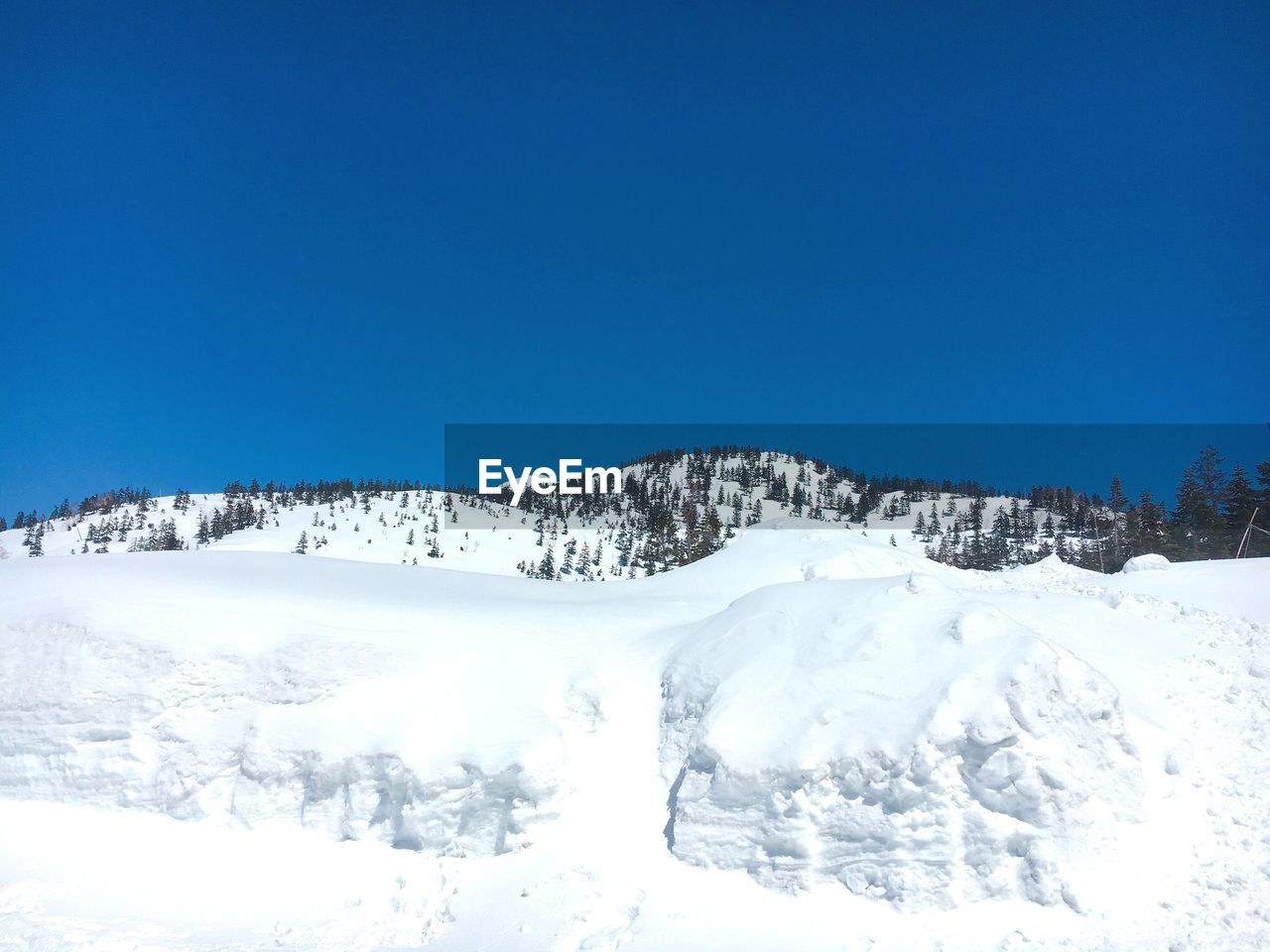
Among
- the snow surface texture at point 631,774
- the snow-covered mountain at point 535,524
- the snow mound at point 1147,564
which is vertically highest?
the snow-covered mountain at point 535,524

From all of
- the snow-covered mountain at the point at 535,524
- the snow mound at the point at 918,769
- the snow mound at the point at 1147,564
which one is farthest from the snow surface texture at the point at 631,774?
the snow-covered mountain at the point at 535,524

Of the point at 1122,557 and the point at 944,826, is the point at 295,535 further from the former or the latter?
the point at 944,826

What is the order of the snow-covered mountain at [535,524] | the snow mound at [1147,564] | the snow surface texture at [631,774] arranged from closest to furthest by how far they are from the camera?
the snow surface texture at [631,774]
the snow mound at [1147,564]
the snow-covered mountain at [535,524]

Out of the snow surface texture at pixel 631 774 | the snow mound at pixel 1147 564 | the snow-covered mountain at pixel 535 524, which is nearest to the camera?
the snow surface texture at pixel 631 774

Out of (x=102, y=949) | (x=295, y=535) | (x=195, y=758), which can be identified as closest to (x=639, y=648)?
(x=195, y=758)

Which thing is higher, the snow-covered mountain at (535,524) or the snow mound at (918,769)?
the snow-covered mountain at (535,524)

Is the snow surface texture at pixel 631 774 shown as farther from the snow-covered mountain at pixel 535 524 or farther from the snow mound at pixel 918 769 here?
the snow-covered mountain at pixel 535 524

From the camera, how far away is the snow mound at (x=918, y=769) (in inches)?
368

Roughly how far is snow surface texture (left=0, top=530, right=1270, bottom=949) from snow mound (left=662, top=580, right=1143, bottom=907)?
0.04 m

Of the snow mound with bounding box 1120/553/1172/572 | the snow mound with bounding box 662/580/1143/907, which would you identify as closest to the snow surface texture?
the snow mound with bounding box 662/580/1143/907

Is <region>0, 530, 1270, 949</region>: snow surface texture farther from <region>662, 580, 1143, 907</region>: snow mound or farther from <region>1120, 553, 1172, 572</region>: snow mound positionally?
<region>1120, 553, 1172, 572</region>: snow mound

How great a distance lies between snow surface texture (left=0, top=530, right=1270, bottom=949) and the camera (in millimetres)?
9344

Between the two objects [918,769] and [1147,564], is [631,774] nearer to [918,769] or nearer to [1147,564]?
[918,769]

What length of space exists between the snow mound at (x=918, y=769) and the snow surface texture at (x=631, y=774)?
4cm
